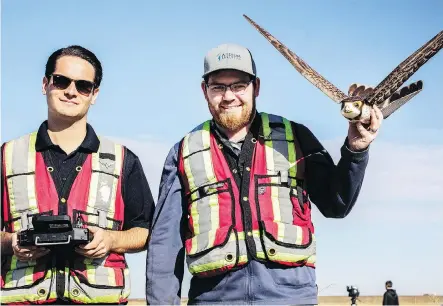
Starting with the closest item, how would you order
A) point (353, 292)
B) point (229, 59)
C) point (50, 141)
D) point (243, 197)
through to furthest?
point (243, 197), point (229, 59), point (50, 141), point (353, 292)

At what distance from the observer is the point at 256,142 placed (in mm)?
7250

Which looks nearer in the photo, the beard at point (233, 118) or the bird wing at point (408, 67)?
the bird wing at point (408, 67)

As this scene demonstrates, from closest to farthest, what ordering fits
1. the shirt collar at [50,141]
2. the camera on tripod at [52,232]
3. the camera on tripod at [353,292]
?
the camera on tripod at [52,232] → the shirt collar at [50,141] → the camera on tripod at [353,292]

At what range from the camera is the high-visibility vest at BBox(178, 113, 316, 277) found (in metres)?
6.69

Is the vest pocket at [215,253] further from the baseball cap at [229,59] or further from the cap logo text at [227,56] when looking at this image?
the cap logo text at [227,56]

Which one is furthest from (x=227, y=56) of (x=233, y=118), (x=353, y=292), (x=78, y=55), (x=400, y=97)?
(x=353, y=292)

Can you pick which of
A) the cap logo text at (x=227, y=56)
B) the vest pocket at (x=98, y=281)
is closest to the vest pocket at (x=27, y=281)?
the vest pocket at (x=98, y=281)

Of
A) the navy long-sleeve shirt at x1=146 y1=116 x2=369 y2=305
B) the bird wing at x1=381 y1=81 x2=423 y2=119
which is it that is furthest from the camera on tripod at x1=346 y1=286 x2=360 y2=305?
the bird wing at x1=381 y1=81 x2=423 y2=119

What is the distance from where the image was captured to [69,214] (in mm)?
7152

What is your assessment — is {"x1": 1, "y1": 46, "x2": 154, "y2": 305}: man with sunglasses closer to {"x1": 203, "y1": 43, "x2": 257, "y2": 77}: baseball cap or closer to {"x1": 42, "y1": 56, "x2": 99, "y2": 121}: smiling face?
{"x1": 42, "y1": 56, "x2": 99, "y2": 121}: smiling face

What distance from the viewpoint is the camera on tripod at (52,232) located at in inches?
265

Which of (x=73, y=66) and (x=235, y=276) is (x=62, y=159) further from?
(x=235, y=276)

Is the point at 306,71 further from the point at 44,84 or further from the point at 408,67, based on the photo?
the point at 44,84

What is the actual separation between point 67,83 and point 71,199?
1.18 m
